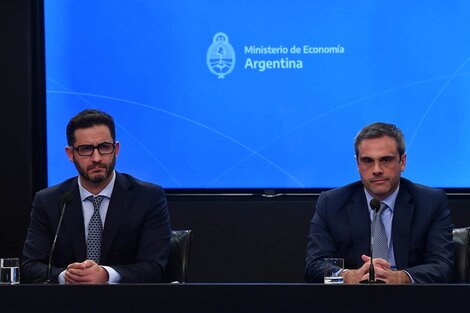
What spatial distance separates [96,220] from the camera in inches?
Answer: 152

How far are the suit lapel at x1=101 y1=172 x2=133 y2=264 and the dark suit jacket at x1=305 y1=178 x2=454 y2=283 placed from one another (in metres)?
0.83

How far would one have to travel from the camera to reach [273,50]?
4977 mm

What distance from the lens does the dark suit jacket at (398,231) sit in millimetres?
3771

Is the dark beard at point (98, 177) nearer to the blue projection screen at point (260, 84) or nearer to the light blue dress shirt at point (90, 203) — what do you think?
the light blue dress shirt at point (90, 203)

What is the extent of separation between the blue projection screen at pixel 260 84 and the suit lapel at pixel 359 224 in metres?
1.03

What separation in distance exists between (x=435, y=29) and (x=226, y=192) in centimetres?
147

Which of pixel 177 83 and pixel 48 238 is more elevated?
pixel 177 83

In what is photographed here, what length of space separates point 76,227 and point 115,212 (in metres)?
0.18

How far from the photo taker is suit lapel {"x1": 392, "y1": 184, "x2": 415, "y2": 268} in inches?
149

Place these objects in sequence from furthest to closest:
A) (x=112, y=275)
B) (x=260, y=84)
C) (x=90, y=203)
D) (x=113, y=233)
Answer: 1. (x=260, y=84)
2. (x=90, y=203)
3. (x=113, y=233)
4. (x=112, y=275)
